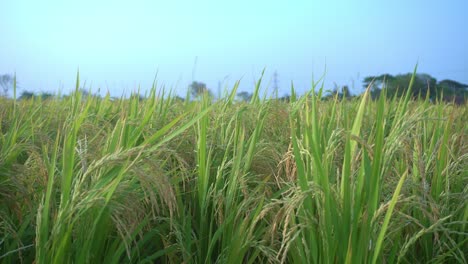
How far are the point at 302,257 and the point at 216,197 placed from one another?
394 mm

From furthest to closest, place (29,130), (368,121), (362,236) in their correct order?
(368,121)
(29,130)
(362,236)

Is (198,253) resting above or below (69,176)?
below

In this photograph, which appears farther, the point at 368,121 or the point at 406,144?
the point at 368,121

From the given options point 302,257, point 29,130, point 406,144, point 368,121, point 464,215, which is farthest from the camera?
point 368,121

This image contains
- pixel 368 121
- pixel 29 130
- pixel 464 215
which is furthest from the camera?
pixel 368 121

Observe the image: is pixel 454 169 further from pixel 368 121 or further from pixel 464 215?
pixel 368 121

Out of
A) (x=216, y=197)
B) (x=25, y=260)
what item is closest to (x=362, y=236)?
(x=216, y=197)

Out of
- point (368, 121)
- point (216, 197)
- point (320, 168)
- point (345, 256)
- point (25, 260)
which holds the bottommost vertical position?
point (25, 260)

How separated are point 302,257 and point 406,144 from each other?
527mm

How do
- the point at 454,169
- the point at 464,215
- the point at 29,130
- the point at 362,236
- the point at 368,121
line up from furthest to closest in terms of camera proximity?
the point at 368,121, the point at 29,130, the point at 454,169, the point at 464,215, the point at 362,236

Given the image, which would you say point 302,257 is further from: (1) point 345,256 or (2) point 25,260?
(2) point 25,260

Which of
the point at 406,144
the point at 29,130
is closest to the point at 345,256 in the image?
the point at 406,144

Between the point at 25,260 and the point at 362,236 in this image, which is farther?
the point at 25,260

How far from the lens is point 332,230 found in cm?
167
